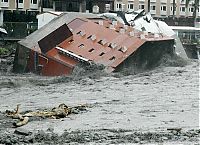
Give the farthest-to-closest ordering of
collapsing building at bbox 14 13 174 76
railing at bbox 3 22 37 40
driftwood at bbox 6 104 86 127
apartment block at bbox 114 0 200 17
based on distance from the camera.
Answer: apartment block at bbox 114 0 200 17 → railing at bbox 3 22 37 40 → collapsing building at bbox 14 13 174 76 → driftwood at bbox 6 104 86 127

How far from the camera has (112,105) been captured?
1502cm

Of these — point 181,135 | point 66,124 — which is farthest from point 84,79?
point 181,135

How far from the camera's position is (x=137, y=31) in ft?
85.0

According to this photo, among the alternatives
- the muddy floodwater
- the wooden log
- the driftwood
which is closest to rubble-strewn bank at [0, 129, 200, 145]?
the muddy floodwater

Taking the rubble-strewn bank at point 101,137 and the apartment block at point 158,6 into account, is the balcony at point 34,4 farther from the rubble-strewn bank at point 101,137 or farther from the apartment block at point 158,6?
the rubble-strewn bank at point 101,137

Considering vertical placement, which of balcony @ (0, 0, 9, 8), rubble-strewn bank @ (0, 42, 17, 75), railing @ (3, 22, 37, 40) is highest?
balcony @ (0, 0, 9, 8)

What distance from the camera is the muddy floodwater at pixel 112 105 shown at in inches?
409

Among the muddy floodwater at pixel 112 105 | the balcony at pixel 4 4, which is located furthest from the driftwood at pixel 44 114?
the balcony at pixel 4 4

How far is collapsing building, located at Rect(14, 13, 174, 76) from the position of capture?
23.0 meters

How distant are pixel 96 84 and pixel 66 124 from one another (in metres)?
8.53

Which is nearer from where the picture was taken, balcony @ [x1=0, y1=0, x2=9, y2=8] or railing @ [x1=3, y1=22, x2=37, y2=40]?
railing @ [x1=3, y1=22, x2=37, y2=40]

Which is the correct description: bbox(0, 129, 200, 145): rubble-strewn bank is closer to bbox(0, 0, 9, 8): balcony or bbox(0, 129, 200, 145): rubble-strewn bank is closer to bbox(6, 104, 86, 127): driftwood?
bbox(6, 104, 86, 127): driftwood

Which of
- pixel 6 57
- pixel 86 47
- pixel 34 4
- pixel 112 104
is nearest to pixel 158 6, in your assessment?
pixel 34 4

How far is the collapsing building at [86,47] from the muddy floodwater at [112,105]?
26.0 inches
